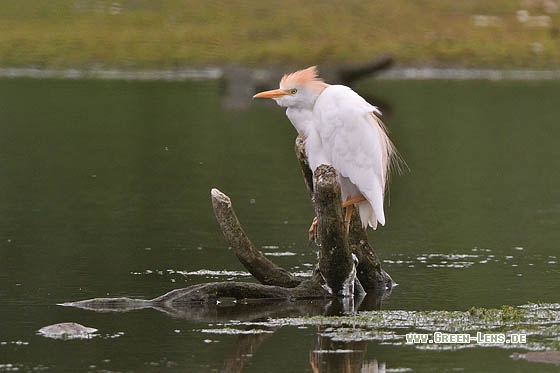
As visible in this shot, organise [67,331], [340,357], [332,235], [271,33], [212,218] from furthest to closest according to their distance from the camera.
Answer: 1. [271,33]
2. [212,218]
3. [332,235]
4. [67,331]
5. [340,357]

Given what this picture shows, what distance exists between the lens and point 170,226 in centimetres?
1806

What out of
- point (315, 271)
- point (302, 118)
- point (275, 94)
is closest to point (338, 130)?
point (302, 118)

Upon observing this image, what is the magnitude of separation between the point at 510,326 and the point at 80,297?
4141mm

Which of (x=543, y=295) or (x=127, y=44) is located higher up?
(x=127, y=44)

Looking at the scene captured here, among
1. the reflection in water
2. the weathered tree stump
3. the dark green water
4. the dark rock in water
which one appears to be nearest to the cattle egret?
the weathered tree stump

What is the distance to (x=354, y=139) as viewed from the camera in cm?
1274

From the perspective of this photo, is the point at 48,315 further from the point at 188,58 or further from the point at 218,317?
the point at 188,58

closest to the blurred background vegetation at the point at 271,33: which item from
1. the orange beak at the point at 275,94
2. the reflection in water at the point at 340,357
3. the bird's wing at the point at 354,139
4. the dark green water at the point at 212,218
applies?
the dark green water at the point at 212,218

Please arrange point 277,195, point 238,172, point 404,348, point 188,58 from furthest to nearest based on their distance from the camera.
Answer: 1. point 188,58
2. point 238,172
3. point 277,195
4. point 404,348

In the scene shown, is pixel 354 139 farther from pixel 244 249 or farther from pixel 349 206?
pixel 244 249

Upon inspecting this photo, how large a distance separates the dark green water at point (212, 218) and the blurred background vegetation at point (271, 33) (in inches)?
487

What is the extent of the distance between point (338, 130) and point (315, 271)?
1.38 metres

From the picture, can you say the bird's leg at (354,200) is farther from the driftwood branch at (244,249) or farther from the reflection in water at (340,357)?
the reflection in water at (340,357)

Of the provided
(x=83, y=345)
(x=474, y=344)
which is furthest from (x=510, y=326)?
(x=83, y=345)
